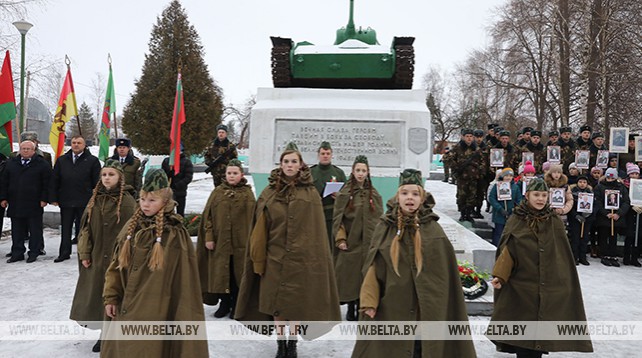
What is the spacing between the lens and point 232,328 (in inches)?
179

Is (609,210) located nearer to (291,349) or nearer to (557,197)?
(557,197)

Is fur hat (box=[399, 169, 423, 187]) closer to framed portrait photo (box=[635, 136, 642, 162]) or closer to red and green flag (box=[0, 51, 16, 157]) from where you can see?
red and green flag (box=[0, 51, 16, 157])

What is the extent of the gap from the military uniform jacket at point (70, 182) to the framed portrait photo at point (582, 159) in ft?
28.2

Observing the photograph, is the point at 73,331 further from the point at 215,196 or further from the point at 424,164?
the point at 424,164

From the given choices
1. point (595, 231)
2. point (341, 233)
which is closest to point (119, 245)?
point (341, 233)

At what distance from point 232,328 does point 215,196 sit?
133 centimetres

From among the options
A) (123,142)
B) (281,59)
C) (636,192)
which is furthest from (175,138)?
(636,192)

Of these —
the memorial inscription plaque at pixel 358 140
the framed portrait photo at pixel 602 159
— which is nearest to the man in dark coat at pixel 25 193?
the memorial inscription plaque at pixel 358 140

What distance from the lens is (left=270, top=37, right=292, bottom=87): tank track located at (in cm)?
761

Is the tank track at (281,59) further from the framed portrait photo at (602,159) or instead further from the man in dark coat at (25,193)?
the framed portrait photo at (602,159)

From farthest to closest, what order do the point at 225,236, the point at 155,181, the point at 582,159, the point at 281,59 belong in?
the point at 582,159
the point at 281,59
the point at 225,236
the point at 155,181

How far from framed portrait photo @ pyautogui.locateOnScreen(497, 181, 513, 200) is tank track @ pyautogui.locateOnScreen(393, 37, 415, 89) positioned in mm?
2249

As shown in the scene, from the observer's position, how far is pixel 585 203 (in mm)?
7793

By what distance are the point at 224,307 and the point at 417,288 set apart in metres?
2.83
